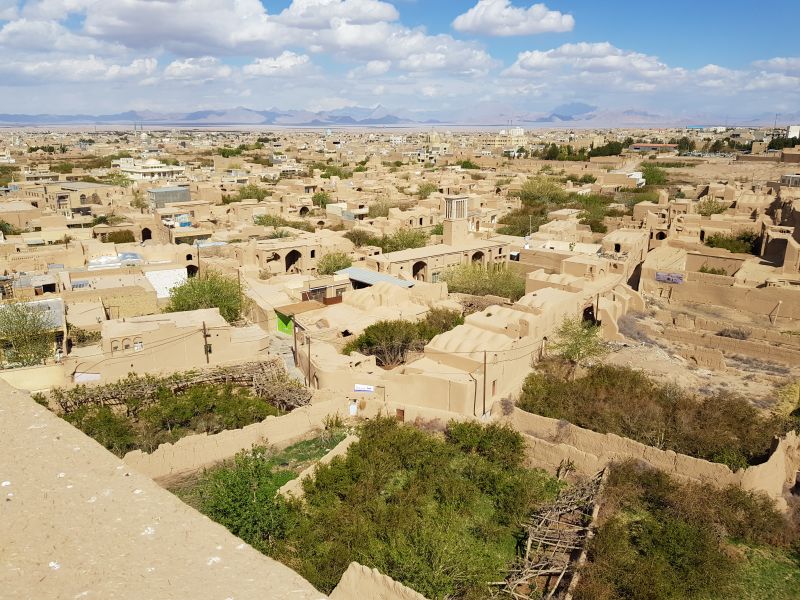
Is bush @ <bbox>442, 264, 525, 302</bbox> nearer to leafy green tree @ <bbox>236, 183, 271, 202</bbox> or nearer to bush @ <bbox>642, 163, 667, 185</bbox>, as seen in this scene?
leafy green tree @ <bbox>236, 183, 271, 202</bbox>

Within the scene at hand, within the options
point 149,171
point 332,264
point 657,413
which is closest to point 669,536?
point 657,413

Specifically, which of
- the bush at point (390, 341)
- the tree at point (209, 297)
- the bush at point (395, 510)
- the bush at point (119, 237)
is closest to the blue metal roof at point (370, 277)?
the bush at point (390, 341)

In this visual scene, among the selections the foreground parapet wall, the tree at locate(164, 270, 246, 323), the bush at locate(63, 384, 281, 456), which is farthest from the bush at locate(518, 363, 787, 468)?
the foreground parapet wall

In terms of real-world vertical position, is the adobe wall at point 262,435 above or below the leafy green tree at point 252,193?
below

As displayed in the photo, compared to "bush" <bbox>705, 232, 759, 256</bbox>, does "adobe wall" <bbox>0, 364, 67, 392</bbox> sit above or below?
below

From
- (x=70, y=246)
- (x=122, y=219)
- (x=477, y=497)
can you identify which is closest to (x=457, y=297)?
(x=477, y=497)

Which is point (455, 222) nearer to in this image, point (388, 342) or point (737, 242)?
point (737, 242)

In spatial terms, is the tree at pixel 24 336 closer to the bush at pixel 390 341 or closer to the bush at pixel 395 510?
the bush at pixel 395 510
